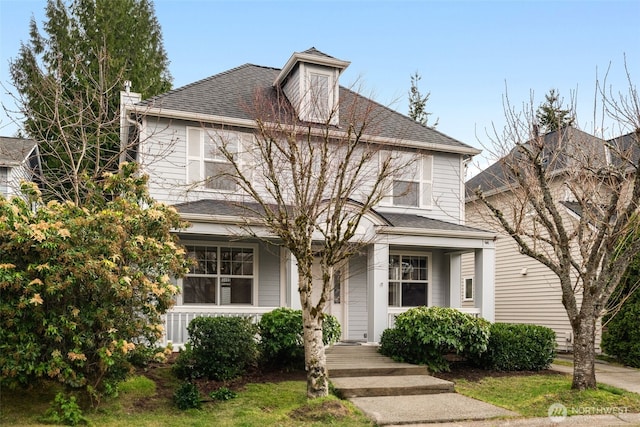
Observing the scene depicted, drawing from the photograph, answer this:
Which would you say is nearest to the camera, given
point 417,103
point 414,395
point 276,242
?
point 414,395

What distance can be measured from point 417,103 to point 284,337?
2811cm

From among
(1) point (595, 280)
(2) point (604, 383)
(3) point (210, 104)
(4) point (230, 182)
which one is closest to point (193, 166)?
(4) point (230, 182)

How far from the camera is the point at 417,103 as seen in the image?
117 ft

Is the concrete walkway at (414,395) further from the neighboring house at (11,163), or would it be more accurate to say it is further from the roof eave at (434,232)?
the neighboring house at (11,163)

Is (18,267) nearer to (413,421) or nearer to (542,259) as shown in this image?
(413,421)

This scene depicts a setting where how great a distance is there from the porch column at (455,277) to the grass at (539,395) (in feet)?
14.2

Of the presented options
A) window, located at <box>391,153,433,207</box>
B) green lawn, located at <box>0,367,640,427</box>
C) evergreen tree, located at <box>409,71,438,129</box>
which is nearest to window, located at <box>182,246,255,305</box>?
green lawn, located at <box>0,367,640,427</box>

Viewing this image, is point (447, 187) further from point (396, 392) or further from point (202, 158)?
point (396, 392)

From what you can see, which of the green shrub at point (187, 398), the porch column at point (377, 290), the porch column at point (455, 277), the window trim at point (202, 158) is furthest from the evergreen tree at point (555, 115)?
the green shrub at point (187, 398)

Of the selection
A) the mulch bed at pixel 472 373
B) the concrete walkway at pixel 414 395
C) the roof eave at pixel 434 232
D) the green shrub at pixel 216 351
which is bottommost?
the mulch bed at pixel 472 373

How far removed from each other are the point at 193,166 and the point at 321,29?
15.0ft

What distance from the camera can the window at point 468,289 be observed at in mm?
20656

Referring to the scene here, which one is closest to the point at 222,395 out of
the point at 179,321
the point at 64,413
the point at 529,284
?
the point at 64,413

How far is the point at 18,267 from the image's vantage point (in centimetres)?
744
